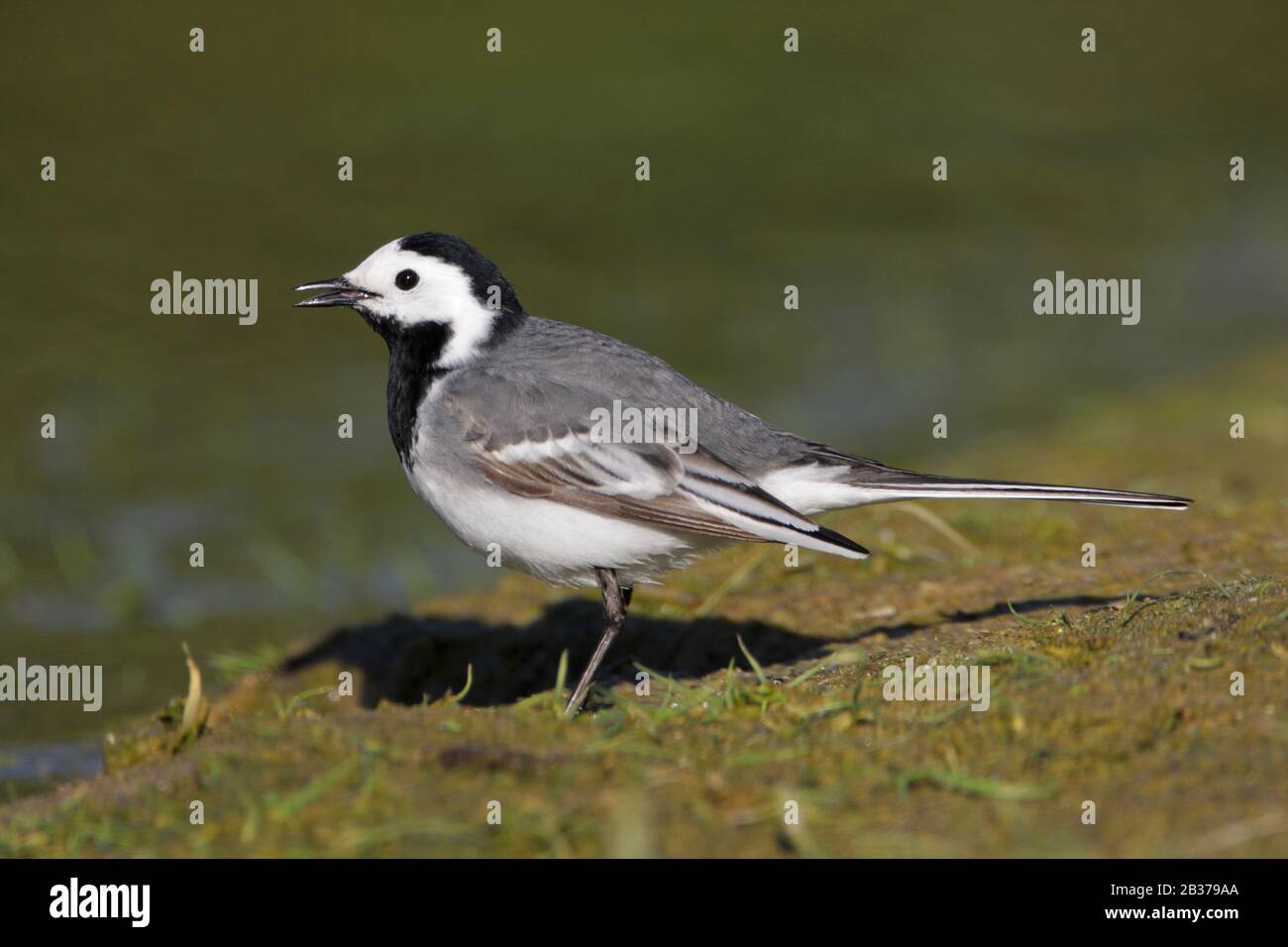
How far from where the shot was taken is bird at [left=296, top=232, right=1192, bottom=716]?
20.9 ft

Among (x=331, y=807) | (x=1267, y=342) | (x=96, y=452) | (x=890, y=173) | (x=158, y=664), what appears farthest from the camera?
(x=890, y=173)

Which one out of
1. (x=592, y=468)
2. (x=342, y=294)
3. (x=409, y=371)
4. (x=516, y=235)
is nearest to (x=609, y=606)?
(x=592, y=468)

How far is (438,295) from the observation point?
706 centimetres

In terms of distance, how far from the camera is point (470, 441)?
6.56 meters

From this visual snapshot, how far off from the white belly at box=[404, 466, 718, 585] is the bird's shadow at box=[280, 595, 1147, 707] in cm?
90

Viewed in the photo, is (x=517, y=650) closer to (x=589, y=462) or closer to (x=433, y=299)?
(x=589, y=462)

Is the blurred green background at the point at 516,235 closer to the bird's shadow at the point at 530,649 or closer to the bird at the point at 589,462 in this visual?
the bird's shadow at the point at 530,649

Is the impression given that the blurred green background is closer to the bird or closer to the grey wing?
the bird

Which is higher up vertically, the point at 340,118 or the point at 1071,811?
the point at 340,118

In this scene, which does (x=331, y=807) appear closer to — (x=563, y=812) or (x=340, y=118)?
(x=563, y=812)

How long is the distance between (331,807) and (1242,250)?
15569 millimetres

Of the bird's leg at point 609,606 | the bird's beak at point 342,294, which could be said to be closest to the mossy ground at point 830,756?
the bird's leg at point 609,606

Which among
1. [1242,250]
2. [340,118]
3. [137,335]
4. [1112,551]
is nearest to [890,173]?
[1242,250]

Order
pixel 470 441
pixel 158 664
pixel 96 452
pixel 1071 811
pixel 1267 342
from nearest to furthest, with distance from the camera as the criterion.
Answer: pixel 1071 811 < pixel 470 441 < pixel 158 664 < pixel 96 452 < pixel 1267 342
